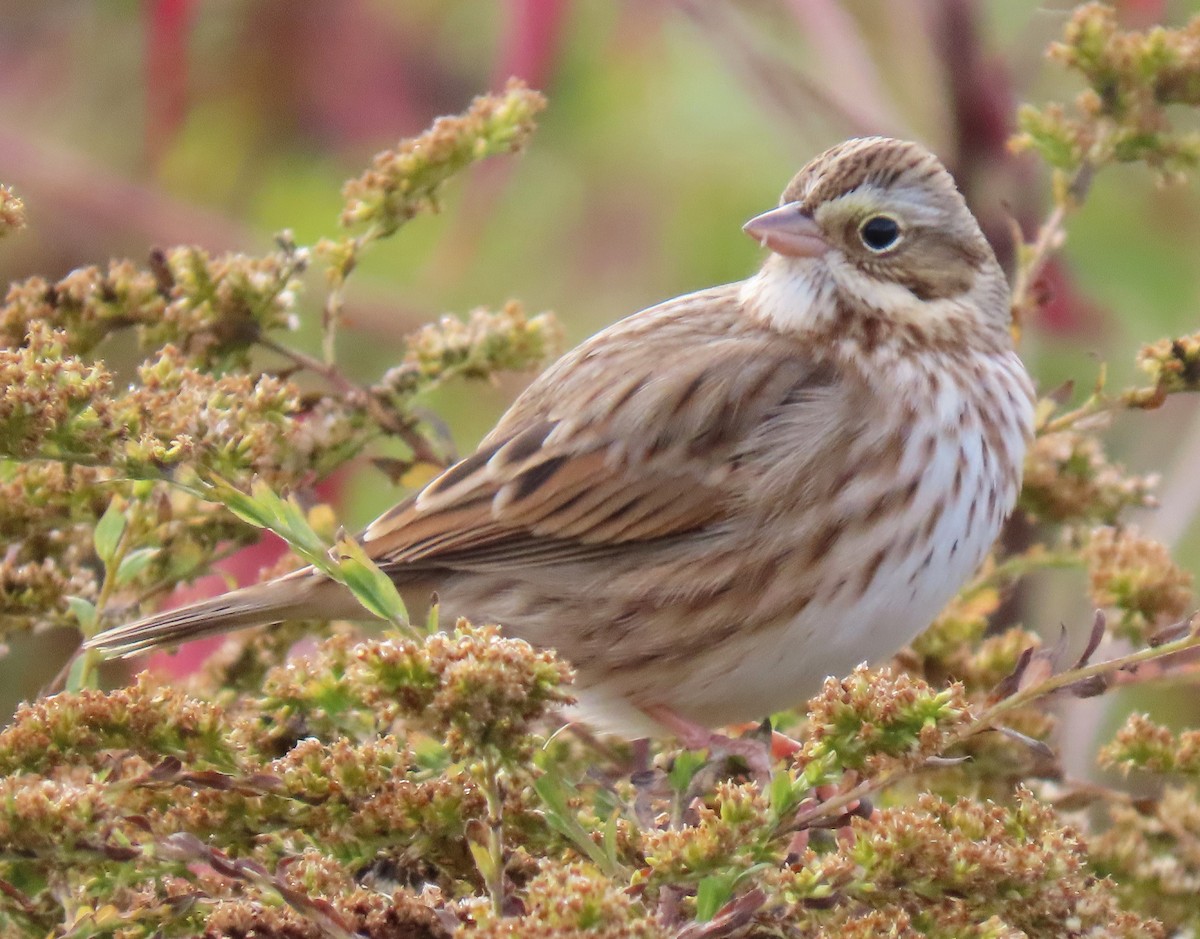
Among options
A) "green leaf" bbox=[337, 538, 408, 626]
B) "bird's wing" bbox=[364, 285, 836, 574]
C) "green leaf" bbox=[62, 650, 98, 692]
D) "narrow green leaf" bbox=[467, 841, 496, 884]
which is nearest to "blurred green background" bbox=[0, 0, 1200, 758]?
"bird's wing" bbox=[364, 285, 836, 574]

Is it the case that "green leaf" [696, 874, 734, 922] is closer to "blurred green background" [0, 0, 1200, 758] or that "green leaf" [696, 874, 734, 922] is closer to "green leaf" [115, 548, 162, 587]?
"green leaf" [115, 548, 162, 587]

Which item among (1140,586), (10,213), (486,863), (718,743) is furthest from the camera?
(718,743)

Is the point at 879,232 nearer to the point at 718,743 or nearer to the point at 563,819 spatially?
the point at 718,743

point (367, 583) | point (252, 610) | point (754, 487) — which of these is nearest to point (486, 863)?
point (367, 583)

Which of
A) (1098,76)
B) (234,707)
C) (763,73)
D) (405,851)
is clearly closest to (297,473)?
(234,707)

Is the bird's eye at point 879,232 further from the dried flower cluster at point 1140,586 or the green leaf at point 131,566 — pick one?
the green leaf at point 131,566

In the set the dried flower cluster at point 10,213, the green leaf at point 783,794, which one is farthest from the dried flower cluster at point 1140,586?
the dried flower cluster at point 10,213
